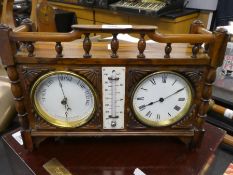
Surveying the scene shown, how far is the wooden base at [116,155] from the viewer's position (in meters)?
0.62

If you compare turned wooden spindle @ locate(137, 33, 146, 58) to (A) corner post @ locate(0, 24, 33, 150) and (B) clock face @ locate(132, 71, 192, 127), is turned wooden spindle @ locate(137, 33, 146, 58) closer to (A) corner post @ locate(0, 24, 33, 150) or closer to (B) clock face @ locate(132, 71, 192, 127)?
(B) clock face @ locate(132, 71, 192, 127)

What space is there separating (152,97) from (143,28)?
0.17 meters

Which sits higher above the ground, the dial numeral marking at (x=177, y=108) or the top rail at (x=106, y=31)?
the top rail at (x=106, y=31)

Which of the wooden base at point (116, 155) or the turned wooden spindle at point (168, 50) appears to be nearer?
the turned wooden spindle at point (168, 50)

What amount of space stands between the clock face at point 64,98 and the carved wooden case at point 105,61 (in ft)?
0.04

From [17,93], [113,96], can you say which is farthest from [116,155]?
[17,93]

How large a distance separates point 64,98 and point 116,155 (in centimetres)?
22

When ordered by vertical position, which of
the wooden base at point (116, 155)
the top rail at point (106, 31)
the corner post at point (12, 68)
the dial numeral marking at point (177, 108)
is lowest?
the wooden base at point (116, 155)

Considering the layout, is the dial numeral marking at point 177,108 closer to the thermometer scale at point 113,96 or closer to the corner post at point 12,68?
the thermometer scale at point 113,96

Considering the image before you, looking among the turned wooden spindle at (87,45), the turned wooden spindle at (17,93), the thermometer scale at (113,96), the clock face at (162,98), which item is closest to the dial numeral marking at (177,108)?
the clock face at (162,98)

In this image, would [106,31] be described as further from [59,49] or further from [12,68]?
[12,68]

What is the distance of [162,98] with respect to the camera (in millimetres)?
584

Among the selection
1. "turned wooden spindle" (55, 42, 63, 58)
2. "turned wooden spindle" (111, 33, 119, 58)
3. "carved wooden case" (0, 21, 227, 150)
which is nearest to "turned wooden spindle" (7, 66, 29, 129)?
"carved wooden case" (0, 21, 227, 150)

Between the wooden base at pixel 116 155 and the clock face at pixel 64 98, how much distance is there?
0.11m
